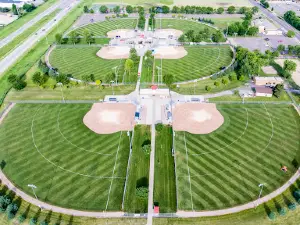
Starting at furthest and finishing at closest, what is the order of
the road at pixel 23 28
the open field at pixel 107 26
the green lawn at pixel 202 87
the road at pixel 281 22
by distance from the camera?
the road at pixel 281 22, the open field at pixel 107 26, the road at pixel 23 28, the green lawn at pixel 202 87

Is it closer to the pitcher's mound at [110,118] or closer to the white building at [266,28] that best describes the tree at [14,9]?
the pitcher's mound at [110,118]

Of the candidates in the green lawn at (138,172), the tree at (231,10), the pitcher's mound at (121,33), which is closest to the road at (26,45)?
the pitcher's mound at (121,33)

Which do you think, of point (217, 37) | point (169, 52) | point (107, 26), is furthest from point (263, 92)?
point (107, 26)

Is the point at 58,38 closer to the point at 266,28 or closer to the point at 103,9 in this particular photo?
the point at 103,9

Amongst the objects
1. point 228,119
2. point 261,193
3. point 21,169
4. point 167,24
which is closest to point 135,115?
point 228,119

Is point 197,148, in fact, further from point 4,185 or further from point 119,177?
point 4,185
